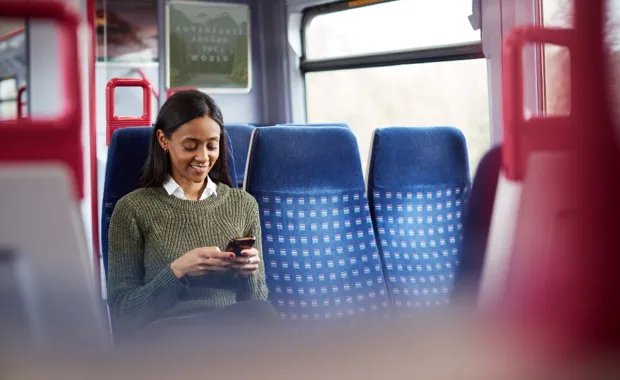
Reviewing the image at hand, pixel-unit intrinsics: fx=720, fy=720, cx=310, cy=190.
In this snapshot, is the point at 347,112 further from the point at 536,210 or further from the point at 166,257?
the point at 536,210

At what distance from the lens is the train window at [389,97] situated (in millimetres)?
2191

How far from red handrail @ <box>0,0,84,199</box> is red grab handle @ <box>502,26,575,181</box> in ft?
0.95

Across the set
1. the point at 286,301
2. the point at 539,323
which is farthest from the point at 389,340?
the point at 286,301

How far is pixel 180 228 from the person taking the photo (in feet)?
4.75

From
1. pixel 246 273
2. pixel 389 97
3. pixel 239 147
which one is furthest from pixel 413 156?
pixel 389 97

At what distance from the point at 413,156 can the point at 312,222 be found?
41 centimetres

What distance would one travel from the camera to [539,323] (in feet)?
1.70

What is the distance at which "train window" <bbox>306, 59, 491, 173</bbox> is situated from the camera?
2191 mm

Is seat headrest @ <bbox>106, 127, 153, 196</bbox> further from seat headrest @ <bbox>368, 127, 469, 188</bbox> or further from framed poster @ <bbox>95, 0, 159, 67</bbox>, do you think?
framed poster @ <bbox>95, 0, 159, 67</bbox>

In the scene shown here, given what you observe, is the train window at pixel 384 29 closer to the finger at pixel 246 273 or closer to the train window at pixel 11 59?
the finger at pixel 246 273

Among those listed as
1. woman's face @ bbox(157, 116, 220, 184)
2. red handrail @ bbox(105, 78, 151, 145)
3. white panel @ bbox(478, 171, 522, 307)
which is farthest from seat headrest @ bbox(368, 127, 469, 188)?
white panel @ bbox(478, 171, 522, 307)

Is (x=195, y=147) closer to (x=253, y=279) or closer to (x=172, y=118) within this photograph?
(x=172, y=118)

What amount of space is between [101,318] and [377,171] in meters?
1.78

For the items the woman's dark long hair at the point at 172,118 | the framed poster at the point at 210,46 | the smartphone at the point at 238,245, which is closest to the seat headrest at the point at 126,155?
the woman's dark long hair at the point at 172,118
